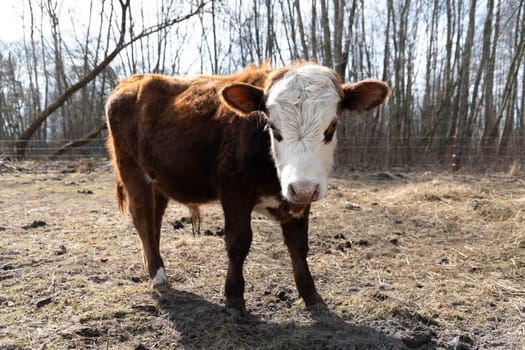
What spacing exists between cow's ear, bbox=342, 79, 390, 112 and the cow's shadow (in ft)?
5.39

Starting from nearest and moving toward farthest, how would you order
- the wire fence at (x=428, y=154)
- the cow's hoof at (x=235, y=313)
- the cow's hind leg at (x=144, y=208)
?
the cow's hoof at (x=235, y=313) → the cow's hind leg at (x=144, y=208) → the wire fence at (x=428, y=154)

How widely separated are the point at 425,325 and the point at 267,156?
1.75m

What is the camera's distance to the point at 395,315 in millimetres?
3182

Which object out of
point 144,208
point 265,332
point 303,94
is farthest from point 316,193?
point 144,208

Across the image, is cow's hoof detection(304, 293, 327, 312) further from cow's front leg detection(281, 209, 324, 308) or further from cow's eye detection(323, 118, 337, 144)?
cow's eye detection(323, 118, 337, 144)

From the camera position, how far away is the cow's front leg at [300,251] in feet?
11.5

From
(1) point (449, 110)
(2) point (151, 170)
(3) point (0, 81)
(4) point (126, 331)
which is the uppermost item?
(3) point (0, 81)

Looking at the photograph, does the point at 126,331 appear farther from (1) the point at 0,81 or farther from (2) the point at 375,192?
(1) the point at 0,81

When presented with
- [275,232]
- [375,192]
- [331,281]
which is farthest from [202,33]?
[331,281]

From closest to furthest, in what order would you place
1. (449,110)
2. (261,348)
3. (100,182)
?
(261,348) < (100,182) < (449,110)

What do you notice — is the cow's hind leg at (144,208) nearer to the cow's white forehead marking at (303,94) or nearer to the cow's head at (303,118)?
the cow's head at (303,118)

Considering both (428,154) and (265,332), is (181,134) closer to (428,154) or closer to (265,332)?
(265,332)

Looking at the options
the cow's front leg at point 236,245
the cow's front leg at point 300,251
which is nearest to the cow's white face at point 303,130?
the cow's front leg at point 236,245

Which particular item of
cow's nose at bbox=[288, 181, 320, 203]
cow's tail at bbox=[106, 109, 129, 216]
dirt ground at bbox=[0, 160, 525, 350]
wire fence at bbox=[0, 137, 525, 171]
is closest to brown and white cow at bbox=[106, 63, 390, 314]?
cow's nose at bbox=[288, 181, 320, 203]
